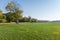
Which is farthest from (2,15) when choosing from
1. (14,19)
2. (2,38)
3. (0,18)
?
(2,38)

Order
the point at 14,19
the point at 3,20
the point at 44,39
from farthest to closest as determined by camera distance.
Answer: the point at 3,20
the point at 14,19
the point at 44,39

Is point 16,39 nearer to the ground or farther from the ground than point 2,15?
nearer to the ground

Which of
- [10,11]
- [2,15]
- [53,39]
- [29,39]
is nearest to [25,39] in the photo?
[29,39]

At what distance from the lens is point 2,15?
47.8m

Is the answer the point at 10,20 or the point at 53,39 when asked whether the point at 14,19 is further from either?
the point at 53,39

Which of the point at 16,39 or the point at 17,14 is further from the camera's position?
the point at 17,14

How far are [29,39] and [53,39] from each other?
2204 mm

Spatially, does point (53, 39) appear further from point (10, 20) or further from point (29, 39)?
point (10, 20)

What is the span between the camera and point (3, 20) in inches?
1806

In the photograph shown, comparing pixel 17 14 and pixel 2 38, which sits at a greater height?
pixel 17 14

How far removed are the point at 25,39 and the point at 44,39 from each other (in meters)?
1.70

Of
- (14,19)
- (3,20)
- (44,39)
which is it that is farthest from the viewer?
(3,20)

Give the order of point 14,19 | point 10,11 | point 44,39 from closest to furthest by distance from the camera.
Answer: point 44,39
point 10,11
point 14,19

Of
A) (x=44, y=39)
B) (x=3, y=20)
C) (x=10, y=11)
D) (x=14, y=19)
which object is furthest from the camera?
(x=3, y=20)
